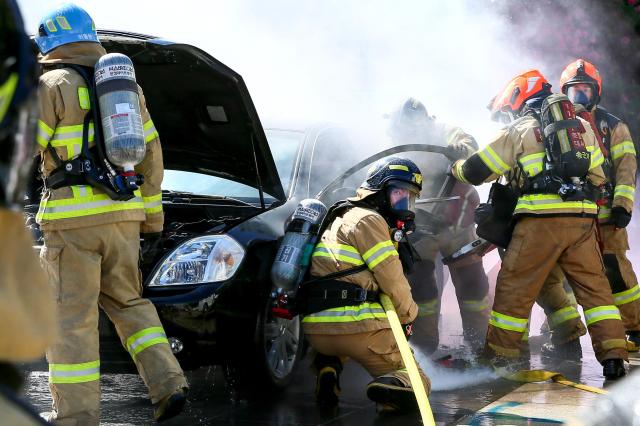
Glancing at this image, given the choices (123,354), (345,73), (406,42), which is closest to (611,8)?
(406,42)

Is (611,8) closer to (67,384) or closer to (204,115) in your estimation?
(204,115)

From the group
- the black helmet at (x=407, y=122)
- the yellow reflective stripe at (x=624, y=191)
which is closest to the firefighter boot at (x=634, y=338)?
the yellow reflective stripe at (x=624, y=191)

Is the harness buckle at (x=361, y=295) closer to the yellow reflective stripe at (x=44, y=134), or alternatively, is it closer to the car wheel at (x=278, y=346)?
the car wheel at (x=278, y=346)

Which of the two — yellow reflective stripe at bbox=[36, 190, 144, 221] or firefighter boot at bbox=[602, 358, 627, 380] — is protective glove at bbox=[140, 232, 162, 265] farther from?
firefighter boot at bbox=[602, 358, 627, 380]

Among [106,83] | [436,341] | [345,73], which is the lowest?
[436,341]

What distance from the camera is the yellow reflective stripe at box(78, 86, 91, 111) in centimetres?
411

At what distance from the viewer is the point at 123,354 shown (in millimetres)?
4641

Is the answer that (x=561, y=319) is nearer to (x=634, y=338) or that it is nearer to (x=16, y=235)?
(x=634, y=338)

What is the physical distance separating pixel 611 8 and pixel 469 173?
5519 mm

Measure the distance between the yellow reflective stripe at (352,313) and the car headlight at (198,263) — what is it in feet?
1.69

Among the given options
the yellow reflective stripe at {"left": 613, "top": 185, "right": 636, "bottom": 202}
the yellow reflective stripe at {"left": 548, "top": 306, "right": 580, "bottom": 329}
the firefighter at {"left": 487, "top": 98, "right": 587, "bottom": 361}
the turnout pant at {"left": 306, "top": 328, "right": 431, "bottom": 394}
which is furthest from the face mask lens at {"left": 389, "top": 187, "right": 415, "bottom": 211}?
the yellow reflective stripe at {"left": 613, "top": 185, "right": 636, "bottom": 202}

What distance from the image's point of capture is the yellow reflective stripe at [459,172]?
614 centimetres

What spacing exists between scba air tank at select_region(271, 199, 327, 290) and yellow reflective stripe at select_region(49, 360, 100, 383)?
49.5 inches

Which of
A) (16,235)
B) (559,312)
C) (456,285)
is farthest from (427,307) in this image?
(16,235)
